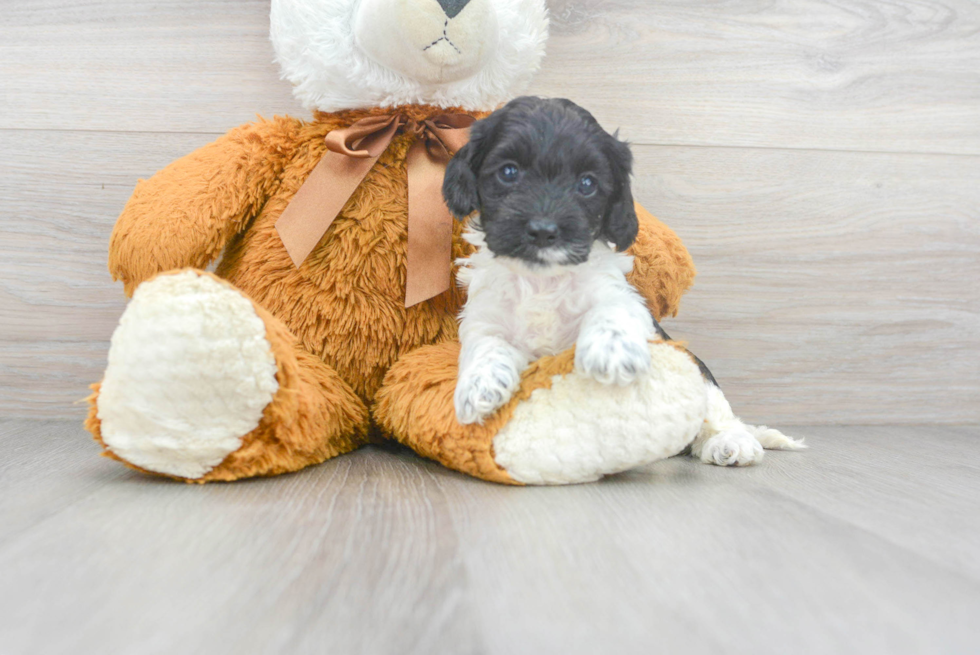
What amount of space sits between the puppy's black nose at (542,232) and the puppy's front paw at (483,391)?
207mm

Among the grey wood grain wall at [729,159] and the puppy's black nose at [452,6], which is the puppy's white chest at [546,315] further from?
the grey wood grain wall at [729,159]

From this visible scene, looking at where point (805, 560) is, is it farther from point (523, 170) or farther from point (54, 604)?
point (54, 604)

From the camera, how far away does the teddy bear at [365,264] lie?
1018mm

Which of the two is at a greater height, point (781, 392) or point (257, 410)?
point (257, 410)

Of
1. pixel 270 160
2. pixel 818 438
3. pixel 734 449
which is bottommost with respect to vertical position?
pixel 818 438

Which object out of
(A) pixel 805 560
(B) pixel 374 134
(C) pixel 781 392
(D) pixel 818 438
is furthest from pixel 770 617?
(C) pixel 781 392

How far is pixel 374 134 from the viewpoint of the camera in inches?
51.7

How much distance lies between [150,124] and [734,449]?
1.49 m

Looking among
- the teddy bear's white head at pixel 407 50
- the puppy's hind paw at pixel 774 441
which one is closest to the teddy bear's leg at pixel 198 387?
the teddy bear's white head at pixel 407 50

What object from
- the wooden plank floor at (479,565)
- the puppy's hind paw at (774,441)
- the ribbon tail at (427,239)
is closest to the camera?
the wooden plank floor at (479,565)

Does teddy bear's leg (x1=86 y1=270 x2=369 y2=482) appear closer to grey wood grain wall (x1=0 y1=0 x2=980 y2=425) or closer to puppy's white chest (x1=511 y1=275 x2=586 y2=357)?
puppy's white chest (x1=511 y1=275 x2=586 y2=357)

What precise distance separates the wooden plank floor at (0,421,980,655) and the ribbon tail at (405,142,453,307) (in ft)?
1.11

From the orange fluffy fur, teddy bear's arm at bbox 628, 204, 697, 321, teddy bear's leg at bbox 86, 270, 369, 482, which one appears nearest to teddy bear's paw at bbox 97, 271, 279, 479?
teddy bear's leg at bbox 86, 270, 369, 482

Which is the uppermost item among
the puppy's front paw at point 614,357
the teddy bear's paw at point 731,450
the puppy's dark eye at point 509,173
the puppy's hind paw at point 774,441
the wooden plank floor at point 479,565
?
the puppy's dark eye at point 509,173
